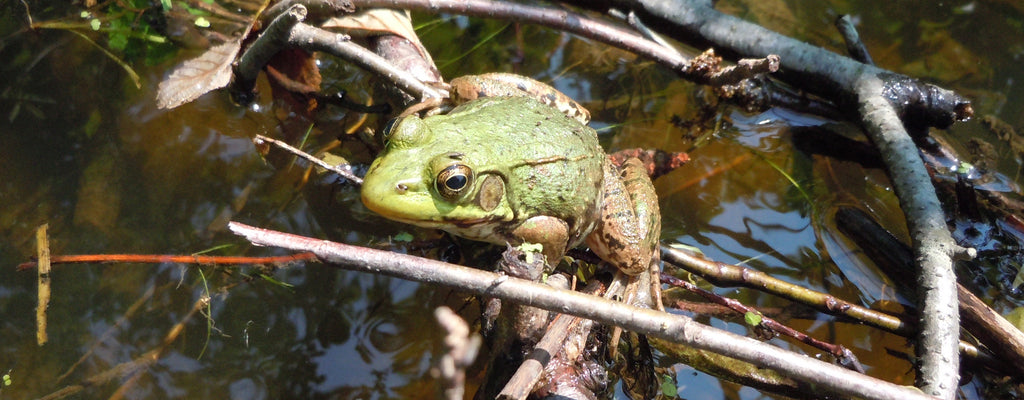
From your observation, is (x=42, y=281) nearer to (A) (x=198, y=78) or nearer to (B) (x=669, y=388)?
(A) (x=198, y=78)

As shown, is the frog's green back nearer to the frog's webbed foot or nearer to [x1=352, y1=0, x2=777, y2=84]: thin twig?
the frog's webbed foot

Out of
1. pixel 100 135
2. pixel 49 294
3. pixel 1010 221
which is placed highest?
pixel 1010 221

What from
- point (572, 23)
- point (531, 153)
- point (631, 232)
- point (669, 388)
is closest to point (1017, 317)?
point (669, 388)

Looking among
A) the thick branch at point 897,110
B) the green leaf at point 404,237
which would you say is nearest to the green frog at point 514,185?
the green leaf at point 404,237

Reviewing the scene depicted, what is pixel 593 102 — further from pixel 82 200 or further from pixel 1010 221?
pixel 82 200

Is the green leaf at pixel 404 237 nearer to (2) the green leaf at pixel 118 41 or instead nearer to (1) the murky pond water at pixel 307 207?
(1) the murky pond water at pixel 307 207

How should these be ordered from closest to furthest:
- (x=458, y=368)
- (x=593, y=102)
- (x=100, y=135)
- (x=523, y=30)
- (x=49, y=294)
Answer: (x=458, y=368), (x=49, y=294), (x=100, y=135), (x=593, y=102), (x=523, y=30)

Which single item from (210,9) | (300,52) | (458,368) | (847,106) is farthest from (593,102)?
(210,9)
